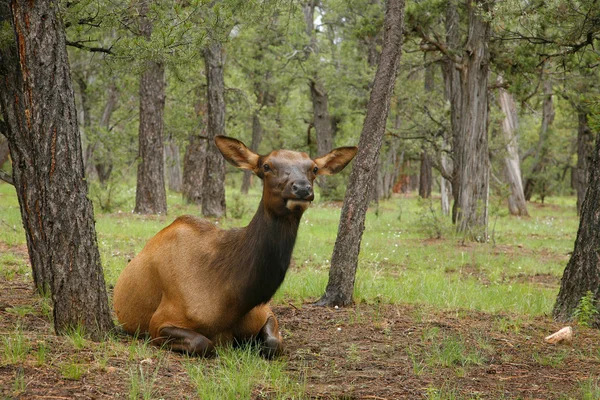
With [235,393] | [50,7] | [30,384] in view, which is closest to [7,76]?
[50,7]

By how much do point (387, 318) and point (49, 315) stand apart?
135 inches

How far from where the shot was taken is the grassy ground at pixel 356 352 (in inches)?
177

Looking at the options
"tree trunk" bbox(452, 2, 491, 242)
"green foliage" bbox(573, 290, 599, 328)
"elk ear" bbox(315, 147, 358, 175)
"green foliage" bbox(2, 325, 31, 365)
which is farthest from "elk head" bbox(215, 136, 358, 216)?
"tree trunk" bbox(452, 2, 491, 242)

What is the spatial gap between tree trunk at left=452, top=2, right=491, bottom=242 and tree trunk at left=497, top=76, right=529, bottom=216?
29.7ft

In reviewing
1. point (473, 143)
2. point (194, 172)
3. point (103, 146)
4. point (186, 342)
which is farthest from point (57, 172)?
point (194, 172)

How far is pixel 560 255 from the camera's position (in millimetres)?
14711

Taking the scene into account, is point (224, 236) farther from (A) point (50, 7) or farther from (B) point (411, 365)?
(A) point (50, 7)

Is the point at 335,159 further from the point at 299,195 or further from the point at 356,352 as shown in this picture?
the point at 356,352

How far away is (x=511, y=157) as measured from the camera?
83.4ft

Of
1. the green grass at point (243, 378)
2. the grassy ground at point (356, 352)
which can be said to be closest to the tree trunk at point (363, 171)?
the grassy ground at point (356, 352)

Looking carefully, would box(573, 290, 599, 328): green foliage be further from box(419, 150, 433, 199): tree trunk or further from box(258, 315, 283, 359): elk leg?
box(419, 150, 433, 199): tree trunk

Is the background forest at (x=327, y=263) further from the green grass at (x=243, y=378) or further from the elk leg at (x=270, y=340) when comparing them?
the elk leg at (x=270, y=340)

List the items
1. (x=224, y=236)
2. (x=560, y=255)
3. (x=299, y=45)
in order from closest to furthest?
(x=224, y=236) → (x=560, y=255) → (x=299, y=45)

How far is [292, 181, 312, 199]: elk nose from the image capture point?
527 centimetres
